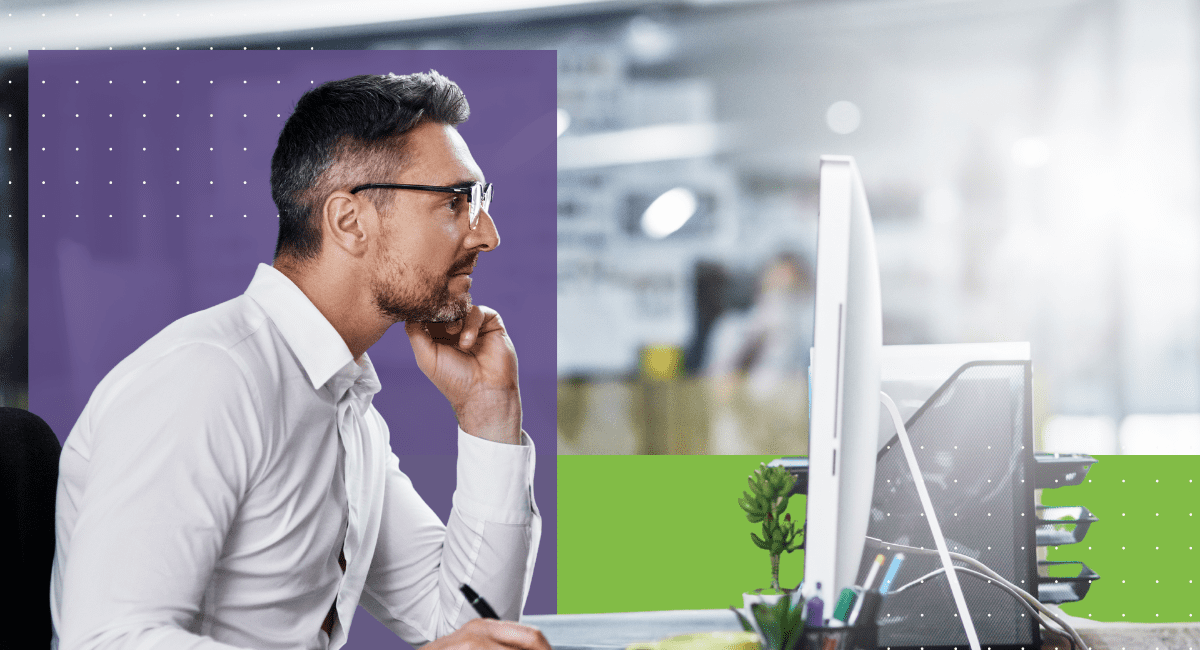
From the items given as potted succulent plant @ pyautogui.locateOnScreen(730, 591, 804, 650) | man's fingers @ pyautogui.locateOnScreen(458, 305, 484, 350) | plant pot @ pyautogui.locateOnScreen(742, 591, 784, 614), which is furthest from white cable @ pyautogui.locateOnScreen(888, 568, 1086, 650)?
man's fingers @ pyautogui.locateOnScreen(458, 305, 484, 350)

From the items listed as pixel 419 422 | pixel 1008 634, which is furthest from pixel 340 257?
pixel 419 422

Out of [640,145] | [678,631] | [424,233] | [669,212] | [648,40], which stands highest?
[648,40]

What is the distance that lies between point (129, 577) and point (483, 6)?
2.47 metres

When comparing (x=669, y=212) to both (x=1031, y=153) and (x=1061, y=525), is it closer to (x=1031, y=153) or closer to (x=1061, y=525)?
(x=1031, y=153)

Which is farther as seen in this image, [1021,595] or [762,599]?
[1021,595]

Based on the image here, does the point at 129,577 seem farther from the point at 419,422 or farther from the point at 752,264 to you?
the point at 752,264

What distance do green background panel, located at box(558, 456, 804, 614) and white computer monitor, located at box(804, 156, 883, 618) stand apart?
84.1 inches

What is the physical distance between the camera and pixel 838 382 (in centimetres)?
57

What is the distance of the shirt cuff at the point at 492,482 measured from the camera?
112cm

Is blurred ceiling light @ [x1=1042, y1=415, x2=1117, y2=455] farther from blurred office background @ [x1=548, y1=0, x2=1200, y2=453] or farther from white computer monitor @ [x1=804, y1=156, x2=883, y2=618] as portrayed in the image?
white computer monitor @ [x1=804, y1=156, x2=883, y2=618]

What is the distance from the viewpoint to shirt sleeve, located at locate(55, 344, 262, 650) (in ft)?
2.33

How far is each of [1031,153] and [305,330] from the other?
2.61 meters

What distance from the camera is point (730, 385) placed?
2.84m

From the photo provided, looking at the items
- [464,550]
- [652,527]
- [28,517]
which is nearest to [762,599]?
[464,550]
